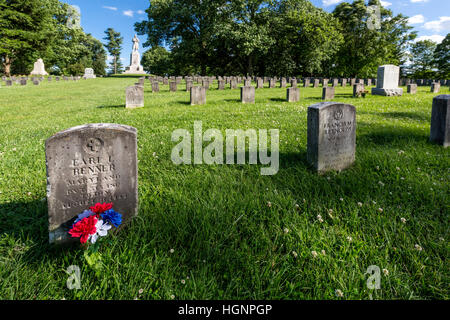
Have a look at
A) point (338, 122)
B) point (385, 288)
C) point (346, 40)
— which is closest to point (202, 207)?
point (385, 288)

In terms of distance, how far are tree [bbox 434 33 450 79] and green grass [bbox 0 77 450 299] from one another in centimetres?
5399

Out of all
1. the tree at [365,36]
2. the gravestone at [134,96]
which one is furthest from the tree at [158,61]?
the gravestone at [134,96]

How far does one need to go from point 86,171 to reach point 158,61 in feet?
179

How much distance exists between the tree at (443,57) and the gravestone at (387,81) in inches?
1564

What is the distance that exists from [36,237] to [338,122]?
12.1ft

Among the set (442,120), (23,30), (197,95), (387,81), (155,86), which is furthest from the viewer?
(23,30)

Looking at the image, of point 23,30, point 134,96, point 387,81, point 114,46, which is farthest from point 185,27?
point 114,46

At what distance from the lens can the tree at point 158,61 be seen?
49869 millimetres

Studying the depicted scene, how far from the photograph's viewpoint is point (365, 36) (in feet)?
123

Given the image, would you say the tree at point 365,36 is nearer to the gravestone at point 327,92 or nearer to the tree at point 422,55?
the tree at point 422,55

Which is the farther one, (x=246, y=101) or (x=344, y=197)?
(x=246, y=101)

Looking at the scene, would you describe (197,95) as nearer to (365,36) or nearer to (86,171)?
(86,171)
